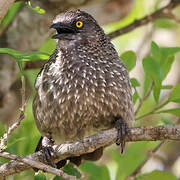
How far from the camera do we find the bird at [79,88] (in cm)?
420

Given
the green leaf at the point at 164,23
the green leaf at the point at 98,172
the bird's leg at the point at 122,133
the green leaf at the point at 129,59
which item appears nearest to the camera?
the bird's leg at the point at 122,133

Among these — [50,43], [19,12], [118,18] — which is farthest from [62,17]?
[118,18]

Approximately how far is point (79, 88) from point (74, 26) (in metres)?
0.64

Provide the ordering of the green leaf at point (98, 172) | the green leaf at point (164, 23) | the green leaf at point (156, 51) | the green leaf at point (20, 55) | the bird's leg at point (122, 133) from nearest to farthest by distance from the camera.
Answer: the green leaf at point (20, 55) → the bird's leg at point (122, 133) → the green leaf at point (156, 51) → the green leaf at point (98, 172) → the green leaf at point (164, 23)

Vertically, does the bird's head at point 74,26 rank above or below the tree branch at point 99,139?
above

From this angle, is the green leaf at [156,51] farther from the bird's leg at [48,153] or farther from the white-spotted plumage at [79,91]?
the bird's leg at [48,153]

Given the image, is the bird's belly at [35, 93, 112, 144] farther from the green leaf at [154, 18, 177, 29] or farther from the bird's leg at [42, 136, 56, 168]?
the green leaf at [154, 18, 177, 29]

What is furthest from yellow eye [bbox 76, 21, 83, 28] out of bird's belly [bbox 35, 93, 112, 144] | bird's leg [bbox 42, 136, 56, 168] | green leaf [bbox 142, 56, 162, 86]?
bird's leg [bbox 42, 136, 56, 168]

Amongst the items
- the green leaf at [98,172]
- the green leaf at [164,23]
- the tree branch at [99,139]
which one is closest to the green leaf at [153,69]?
the tree branch at [99,139]

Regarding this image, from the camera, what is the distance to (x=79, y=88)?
4191mm

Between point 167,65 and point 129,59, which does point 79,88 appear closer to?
point 129,59

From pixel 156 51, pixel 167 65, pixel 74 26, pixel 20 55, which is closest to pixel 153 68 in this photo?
pixel 156 51

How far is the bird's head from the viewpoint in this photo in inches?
170

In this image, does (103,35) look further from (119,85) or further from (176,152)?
(176,152)
